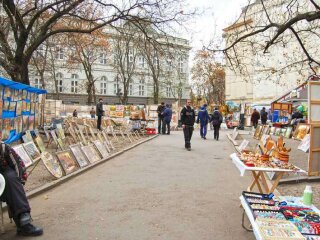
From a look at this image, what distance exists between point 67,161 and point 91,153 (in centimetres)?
197

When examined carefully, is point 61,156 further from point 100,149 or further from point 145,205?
point 145,205

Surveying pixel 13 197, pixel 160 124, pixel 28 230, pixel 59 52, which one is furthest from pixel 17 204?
pixel 59 52

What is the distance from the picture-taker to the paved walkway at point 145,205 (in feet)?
16.4

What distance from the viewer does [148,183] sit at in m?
8.28

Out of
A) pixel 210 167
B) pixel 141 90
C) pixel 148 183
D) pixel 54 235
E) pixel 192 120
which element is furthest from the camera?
pixel 141 90

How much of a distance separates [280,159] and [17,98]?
34.7ft

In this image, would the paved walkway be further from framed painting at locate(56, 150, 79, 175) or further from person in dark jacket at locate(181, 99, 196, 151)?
person in dark jacket at locate(181, 99, 196, 151)

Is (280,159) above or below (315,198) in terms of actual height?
above

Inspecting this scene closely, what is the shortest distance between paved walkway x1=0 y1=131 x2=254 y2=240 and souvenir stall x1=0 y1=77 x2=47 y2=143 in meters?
4.18

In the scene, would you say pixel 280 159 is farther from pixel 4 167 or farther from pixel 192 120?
pixel 192 120

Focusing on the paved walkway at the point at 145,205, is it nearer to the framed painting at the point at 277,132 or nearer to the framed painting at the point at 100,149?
the framed painting at the point at 100,149

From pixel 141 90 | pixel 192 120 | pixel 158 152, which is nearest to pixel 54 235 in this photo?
pixel 158 152

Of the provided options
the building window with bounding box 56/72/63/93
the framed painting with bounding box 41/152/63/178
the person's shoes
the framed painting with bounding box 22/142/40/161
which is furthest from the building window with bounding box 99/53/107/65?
the person's shoes

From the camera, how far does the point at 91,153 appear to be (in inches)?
445
